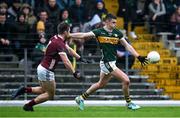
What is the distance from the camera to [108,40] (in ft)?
61.9

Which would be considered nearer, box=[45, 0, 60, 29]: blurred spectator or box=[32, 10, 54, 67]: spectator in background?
box=[32, 10, 54, 67]: spectator in background

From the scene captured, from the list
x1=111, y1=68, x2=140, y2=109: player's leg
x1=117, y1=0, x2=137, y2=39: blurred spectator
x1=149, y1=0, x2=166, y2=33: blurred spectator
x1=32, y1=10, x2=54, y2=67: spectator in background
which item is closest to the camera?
x1=111, y1=68, x2=140, y2=109: player's leg

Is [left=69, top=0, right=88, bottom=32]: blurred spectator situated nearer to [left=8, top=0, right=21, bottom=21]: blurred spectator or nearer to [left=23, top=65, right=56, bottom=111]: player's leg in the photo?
[left=8, top=0, right=21, bottom=21]: blurred spectator

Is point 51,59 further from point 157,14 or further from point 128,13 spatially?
point 157,14

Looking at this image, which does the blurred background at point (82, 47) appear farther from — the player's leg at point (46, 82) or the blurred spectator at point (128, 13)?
the player's leg at point (46, 82)

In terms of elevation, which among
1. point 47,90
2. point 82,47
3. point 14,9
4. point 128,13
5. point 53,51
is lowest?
point 47,90

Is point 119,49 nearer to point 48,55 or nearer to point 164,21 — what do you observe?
point 164,21

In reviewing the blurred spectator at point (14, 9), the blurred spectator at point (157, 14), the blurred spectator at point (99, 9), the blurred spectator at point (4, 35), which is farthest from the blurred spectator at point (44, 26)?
the blurred spectator at point (157, 14)

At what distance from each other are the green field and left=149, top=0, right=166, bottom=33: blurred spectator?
5615 millimetres

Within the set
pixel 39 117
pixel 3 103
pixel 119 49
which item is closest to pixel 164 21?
pixel 119 49

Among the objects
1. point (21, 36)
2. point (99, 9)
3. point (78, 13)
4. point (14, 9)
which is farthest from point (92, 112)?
point (14, 9)

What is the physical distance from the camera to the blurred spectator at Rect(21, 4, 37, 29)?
23.1 meters

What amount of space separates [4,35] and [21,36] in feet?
1.65

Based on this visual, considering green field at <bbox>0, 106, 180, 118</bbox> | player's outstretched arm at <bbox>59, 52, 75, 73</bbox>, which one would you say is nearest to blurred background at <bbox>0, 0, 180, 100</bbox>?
green field at <bbox>0, 106, 180, 118</bbox>
